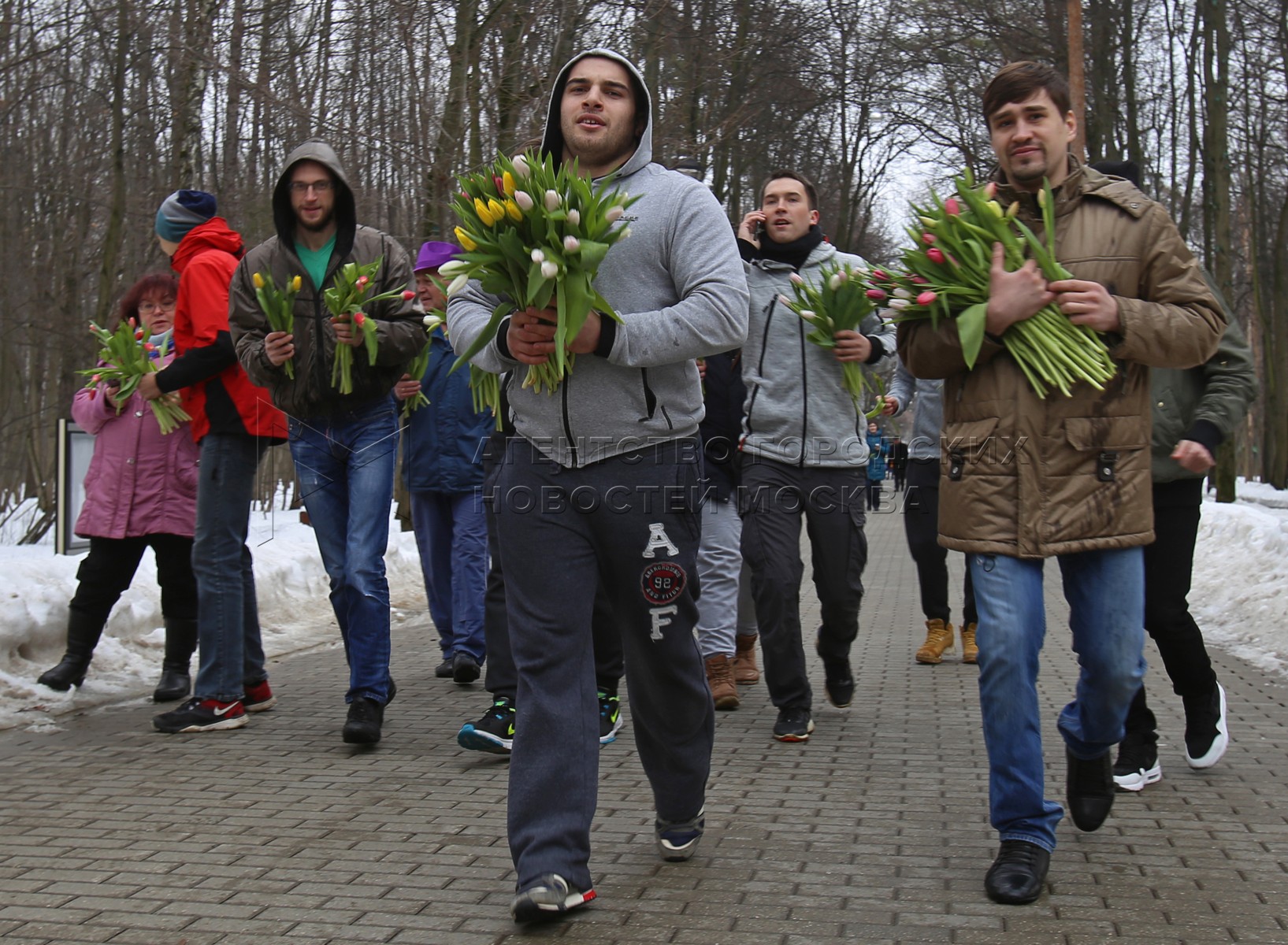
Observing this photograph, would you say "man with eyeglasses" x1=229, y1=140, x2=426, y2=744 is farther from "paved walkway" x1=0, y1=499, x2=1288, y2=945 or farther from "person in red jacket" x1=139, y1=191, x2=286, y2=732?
"paved walkway" x1=0, y1=499, x2=1288, y2=945

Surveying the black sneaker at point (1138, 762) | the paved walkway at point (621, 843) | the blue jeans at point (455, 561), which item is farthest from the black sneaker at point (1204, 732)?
the blue jeans at point (455, 561)

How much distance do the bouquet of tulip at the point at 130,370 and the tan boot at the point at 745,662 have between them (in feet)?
10.6

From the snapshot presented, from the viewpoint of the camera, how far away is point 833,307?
6.18 m

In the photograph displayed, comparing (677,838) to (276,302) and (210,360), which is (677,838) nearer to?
(276,302)

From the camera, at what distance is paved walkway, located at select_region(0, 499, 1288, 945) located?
3.54m

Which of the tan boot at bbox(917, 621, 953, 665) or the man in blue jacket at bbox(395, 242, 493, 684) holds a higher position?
the man in blue jacket at bbox(395, 242, 493, 684)

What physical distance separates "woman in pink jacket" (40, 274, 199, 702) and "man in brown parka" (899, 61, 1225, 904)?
167 inches

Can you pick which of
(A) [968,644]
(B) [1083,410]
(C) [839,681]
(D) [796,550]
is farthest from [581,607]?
(A) [968,644]

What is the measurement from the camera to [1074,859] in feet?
13.5

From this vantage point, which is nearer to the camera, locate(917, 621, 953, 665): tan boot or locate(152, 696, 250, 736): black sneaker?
locate(152, 696, 250, 736): black sneaker

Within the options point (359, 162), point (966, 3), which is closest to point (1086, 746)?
point (359, 162)

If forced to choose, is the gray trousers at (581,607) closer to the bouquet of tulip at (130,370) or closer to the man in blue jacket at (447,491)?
the bouquet of tulip at (130,370)

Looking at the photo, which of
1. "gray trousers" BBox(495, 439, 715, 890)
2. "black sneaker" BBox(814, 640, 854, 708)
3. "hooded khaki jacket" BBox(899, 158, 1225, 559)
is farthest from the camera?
"black sneaker" BBox(814, 640, 854, 708)

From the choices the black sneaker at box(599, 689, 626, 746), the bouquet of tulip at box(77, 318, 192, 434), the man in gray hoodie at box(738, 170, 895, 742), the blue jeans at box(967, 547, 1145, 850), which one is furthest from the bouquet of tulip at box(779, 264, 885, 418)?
the bouquet of tulip at box(77, 318, 192, 434)
